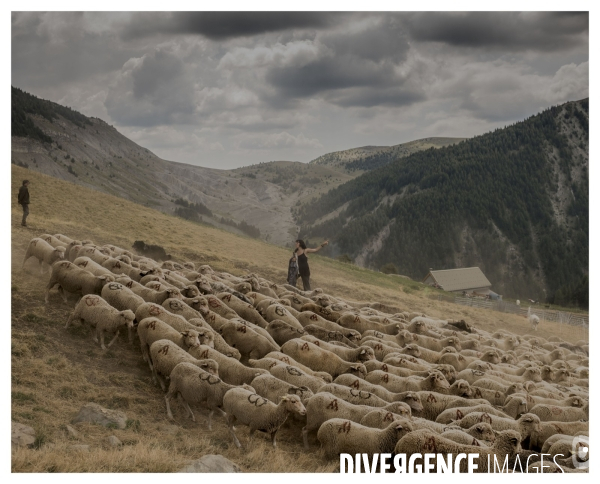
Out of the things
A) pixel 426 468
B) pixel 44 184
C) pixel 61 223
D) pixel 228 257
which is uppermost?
pixel 44 184

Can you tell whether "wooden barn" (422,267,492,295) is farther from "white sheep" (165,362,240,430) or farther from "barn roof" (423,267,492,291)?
"white sheep" (165,362,240,430)

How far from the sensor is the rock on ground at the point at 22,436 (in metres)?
7.68

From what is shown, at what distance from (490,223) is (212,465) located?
16.6 m

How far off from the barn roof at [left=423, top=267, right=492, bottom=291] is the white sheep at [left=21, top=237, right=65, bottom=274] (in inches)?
440

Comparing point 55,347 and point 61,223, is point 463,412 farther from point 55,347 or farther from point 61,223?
point 61,223

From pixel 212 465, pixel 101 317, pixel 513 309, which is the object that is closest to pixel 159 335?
pixel 101 317

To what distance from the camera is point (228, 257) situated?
1739 centimetres

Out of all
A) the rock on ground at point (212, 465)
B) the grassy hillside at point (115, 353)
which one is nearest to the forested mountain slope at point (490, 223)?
Result: the grassy hillside at point (115, 353)

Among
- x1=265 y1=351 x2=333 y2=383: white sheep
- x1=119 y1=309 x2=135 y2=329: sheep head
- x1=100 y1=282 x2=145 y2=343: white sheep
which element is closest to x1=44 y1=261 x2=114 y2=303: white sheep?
x1=100 y1=282 x2=145 y2=343: white sheep

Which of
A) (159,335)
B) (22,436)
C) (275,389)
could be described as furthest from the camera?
(159,335)

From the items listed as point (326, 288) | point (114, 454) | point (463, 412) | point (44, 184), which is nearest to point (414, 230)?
point (326, 288)

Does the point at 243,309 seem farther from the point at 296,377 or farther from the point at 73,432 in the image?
the point at 73,432

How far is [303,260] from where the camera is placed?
1678 cm
